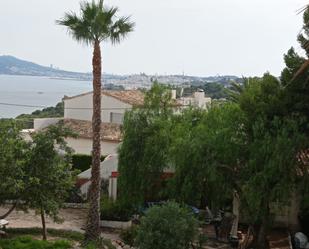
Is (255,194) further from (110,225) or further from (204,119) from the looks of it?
(110,225)

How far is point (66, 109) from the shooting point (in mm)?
48219

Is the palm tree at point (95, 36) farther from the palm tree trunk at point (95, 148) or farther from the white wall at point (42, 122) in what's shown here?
the white wall at point (42, 122)

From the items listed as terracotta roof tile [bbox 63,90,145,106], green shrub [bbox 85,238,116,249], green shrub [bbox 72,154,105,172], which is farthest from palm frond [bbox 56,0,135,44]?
terracotta roof tile [bbox 63,90,145,106]

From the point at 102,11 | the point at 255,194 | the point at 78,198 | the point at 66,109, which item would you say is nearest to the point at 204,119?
the point at 255,194

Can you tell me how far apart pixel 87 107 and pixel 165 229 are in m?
32.3

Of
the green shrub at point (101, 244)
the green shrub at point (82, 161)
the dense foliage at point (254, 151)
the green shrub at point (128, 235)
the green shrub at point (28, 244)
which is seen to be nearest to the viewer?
the green shrub at point (28, 244)

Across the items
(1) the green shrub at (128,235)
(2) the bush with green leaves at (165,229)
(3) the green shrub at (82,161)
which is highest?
(2) the bush with green leaves at (165,229)

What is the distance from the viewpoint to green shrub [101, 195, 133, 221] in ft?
80.4

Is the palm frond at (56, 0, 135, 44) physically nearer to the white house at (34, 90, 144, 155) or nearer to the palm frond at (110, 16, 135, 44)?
the palm frond at (110, 16, 135, 44)

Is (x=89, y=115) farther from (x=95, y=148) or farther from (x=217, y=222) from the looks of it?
(x=95, y=148)

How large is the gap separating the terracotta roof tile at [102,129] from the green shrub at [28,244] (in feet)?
64.6

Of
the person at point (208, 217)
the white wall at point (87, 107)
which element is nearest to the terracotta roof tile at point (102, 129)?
the white wall at point (87, 107)

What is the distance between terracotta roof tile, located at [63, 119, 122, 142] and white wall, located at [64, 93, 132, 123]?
110 cm

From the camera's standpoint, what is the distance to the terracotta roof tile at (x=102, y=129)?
3920 cm
